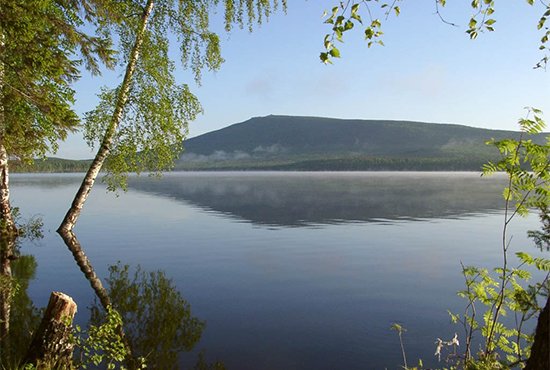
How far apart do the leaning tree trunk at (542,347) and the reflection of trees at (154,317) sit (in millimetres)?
7745

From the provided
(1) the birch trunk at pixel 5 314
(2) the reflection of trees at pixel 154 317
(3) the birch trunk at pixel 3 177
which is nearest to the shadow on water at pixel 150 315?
(2) the reflection of trees at pixel 154 317

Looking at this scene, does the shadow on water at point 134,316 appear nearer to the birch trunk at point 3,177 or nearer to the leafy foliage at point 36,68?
the birch trunk at point 3,177

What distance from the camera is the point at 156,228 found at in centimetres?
3562

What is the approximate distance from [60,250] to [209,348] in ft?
55.7

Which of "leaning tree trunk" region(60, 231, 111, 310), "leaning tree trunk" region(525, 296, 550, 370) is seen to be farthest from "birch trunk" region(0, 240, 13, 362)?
"leaning tree trunk" region(525, 296, 550, 370)

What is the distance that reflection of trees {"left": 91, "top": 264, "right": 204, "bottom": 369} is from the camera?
1109 cm

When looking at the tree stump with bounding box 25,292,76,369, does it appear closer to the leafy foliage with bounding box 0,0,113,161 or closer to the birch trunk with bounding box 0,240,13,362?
the birch trunk with bounding box 0,240,13,362

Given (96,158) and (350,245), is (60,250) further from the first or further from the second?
(350,245)

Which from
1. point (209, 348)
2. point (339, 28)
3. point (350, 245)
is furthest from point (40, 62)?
point (350, 245)

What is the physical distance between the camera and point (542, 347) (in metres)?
5.07

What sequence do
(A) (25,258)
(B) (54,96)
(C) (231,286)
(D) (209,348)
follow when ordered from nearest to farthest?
(D) (209,348)
(B) (54,96)
(C) (231,286)
(A) (25,258)

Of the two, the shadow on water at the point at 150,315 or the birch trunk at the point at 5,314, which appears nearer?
the birch trunk at the point at 5,314

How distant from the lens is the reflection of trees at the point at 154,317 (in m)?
11.1

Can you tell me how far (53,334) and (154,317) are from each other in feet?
17.9
